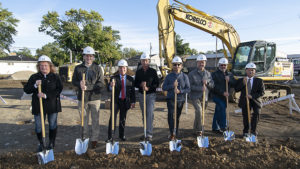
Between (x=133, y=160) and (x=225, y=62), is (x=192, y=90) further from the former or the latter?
(x=133, y=160)

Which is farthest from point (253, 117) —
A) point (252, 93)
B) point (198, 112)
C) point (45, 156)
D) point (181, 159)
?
point (45, 156)

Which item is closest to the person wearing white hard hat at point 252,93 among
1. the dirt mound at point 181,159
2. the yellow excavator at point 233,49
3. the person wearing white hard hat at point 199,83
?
the person wearing white hard hat at point 199,83

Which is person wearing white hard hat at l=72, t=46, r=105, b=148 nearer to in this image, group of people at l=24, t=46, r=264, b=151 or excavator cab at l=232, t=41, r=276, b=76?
group of people at l=24, t=46, r=264, b=151

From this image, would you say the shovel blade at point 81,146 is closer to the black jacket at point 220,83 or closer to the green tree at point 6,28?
the black jacket at point 220,83

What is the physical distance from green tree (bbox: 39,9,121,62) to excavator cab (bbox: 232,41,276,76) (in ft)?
61.8

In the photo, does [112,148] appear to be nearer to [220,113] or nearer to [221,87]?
[220,113]

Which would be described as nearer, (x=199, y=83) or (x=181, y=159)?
(x=181, y=159)

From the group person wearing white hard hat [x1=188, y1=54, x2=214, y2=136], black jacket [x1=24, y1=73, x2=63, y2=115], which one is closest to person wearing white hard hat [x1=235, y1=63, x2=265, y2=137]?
person wearing white hard hat [x1=188, y1=54, x2=214, y2=136]

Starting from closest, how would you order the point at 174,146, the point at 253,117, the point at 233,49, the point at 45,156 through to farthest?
the point at 45,156, the point at 174,146, the point at 253,117, the point at 233,49

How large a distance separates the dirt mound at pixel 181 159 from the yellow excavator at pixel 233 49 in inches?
241

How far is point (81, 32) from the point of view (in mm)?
25703

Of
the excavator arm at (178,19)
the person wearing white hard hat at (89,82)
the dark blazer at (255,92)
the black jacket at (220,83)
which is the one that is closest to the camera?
the person wearing white hard hat at (89,82)

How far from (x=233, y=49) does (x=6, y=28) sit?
31086mm

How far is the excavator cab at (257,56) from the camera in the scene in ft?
30.7
